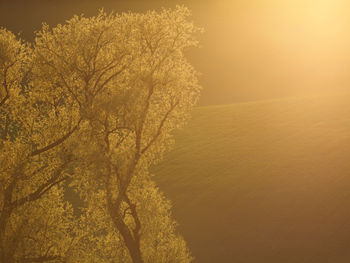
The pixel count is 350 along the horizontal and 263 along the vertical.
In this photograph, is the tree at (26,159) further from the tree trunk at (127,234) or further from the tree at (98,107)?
the tree trunk at (127,234)

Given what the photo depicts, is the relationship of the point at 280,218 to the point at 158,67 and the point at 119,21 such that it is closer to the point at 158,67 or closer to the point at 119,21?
the point at 158,67

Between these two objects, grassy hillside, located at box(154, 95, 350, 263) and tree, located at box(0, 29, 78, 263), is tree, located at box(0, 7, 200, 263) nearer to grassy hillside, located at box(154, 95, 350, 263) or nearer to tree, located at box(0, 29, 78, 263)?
tree, located at box(0, 29, 78, 263)

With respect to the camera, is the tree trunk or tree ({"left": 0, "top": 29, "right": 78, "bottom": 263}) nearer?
tree ({"left": 0, "top": 29, "right": 78, "bottom": 263})

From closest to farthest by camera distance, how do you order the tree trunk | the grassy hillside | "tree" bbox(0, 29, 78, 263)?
"tree" bbox(0, 29, 78, 263) → the tree trunk → the grassy hillside

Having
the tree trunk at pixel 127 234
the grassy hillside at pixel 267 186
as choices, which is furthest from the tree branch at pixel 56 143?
the grassy hillside at pixel 267 186

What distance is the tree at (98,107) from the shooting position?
1593cm

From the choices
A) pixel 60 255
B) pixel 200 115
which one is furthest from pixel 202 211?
pixel 200 115

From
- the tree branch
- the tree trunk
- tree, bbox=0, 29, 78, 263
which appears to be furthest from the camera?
the tree trunk

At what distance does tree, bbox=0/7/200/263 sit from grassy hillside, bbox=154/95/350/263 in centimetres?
1234

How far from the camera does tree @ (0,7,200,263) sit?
1593cm

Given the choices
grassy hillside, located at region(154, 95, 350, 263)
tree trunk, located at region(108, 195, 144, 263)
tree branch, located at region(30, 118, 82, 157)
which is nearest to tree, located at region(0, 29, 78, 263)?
tree branch, located at region(30, 118, 82, 157)

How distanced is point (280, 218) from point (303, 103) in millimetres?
29622

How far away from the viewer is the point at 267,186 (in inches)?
1297

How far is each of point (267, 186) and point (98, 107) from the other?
2207cm
